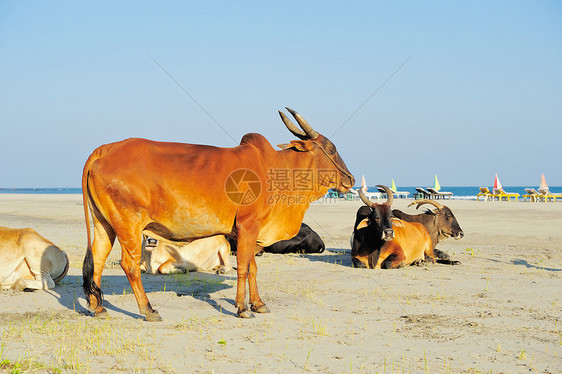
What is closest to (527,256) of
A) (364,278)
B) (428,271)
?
(428,271)

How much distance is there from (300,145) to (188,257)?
12.5 ft

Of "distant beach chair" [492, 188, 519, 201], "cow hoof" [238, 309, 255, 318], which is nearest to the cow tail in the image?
"cow hoof" [238, 309, 255, 318]

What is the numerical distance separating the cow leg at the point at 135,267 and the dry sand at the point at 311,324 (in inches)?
5.3

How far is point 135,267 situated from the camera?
5895mm

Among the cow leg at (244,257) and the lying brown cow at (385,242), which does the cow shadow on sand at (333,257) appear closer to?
the lying brown cow at (385,242)

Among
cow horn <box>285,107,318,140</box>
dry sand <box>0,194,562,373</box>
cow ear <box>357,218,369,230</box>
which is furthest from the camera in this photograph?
cow ear <box>357,218,369,230</box>

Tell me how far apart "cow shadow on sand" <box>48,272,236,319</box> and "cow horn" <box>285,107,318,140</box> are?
2334 millimetres

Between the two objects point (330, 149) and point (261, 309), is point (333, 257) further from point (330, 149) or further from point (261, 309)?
point (261, 309)

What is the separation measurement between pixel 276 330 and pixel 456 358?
69.4 inches

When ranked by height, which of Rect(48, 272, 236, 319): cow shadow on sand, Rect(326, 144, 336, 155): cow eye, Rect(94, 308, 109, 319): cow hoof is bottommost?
Rect(48, 272, 236, 319): cow shadow on sand

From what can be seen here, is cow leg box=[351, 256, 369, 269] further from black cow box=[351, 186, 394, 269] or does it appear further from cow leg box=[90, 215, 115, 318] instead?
cow leg box=[90, 215, 115, 318]

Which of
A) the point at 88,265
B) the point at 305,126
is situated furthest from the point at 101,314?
the point at 305,126

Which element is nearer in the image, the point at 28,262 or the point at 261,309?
the point at 261,309

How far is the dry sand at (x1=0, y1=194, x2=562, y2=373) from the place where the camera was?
4.39 m
